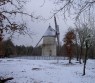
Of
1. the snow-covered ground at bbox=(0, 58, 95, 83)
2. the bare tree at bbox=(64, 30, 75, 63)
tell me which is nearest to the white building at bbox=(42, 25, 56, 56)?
the bare tree at bbox=(64, 30, 75, 63)

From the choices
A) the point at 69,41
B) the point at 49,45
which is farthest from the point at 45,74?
the point at 49,45

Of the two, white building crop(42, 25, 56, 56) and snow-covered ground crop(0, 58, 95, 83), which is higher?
white building crop(42, 25, 56, 56)

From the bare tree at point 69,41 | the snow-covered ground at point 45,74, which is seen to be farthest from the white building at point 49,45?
the snow-covered ground at point 45,74

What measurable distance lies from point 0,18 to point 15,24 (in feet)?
4.67

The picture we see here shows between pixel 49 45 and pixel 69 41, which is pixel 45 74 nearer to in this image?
pixel 69 41

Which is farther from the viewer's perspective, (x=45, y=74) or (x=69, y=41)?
(x=69, y=41)

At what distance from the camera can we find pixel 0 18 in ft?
62.1

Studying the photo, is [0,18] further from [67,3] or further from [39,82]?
Result: [67,3]

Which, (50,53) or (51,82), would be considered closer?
(51,82)

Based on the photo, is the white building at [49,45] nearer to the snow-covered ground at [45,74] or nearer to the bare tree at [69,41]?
the bare tree at [69,41]

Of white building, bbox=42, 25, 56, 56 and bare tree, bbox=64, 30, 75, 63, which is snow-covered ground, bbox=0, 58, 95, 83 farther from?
white building, bbox=42, 25, 56, 56

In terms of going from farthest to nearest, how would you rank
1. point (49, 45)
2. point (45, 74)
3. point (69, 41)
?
1. point (49, 45)
2. point (69, 41)
3. point (45, 74)

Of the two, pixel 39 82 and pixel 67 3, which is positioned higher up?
pixel 67 3

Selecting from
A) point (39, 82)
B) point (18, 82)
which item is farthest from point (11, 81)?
point (39, 82)
